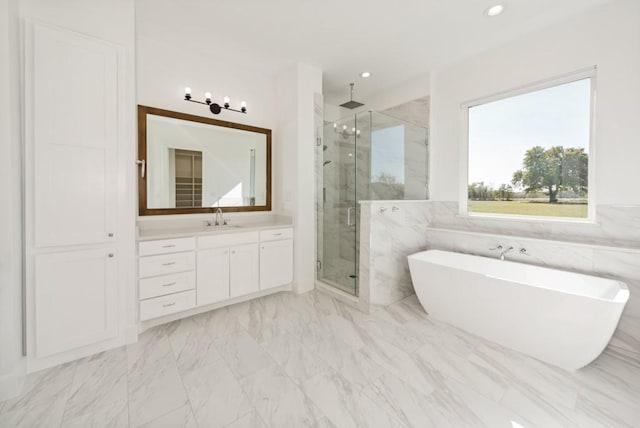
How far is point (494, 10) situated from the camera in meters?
2.28

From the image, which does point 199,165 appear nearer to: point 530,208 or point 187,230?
point 187,230

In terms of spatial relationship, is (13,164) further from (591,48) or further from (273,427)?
(591,48)

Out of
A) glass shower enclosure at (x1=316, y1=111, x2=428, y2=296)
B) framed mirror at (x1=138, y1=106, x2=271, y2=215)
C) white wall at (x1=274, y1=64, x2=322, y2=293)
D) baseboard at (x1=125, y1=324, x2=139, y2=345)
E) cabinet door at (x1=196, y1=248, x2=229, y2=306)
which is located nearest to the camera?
baseboard at (x1=125, y1=324, x2=139, y2=345)

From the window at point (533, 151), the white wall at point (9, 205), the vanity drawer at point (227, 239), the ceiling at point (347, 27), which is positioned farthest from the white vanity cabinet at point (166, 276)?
the window at point (533, 151)

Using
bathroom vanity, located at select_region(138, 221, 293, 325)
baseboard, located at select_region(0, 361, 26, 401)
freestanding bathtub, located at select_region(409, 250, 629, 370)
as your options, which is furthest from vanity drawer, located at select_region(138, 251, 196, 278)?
freestanding bathtub, located at select_region(409, 250, 629, 370)

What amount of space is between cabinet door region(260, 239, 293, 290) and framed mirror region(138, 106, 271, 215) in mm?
646

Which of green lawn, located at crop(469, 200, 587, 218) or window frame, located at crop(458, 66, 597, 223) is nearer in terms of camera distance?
window frame, located at crop(458, 66, 597, 223)

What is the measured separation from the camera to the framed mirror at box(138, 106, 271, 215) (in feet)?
9.05

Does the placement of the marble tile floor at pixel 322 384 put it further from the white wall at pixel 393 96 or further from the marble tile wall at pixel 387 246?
the white wall at pixel 393 96

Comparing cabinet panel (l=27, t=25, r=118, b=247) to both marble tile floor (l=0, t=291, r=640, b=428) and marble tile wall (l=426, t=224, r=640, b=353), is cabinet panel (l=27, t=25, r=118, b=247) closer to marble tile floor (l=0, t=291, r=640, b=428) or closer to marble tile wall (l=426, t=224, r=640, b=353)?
marble tile floor (l=0, t=291, r=640, b=428)

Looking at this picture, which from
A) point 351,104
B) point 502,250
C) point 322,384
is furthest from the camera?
point 351,104

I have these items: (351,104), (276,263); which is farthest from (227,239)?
(351,104)

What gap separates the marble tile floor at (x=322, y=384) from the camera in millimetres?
1472

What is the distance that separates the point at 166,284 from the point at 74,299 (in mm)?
627
